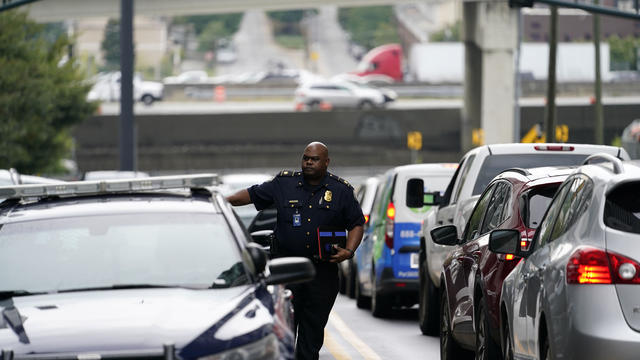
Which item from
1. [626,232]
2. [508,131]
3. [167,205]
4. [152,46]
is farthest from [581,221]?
[152,46]

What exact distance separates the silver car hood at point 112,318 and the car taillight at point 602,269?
5.44 feet

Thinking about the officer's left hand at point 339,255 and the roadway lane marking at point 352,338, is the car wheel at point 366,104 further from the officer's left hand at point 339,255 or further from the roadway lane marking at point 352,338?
the officer's left hand at point 339,255

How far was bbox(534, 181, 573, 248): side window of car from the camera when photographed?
889 centimetres

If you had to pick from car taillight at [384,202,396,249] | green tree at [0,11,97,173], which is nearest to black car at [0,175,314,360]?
car taillight at [384,202,396,249]

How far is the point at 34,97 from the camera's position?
39.1 m

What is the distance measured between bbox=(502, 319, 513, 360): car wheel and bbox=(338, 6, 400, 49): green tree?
510 ft

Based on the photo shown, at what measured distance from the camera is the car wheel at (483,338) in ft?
33.3

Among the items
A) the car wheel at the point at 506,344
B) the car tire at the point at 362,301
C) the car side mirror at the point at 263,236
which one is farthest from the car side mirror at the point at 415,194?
the car wheel at the point at 506,344

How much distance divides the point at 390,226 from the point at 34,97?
22.5 m

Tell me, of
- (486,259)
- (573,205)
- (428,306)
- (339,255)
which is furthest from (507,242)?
(428,306)

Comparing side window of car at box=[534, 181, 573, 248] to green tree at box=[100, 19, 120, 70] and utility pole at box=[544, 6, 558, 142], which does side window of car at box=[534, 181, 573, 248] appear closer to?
utility pole at box=[544, 6, 558, 142]

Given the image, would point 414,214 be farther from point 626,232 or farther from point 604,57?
point 604,57

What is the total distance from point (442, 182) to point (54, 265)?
10925 mm

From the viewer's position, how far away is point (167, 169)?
→ 78062 millimetres
